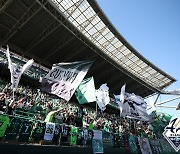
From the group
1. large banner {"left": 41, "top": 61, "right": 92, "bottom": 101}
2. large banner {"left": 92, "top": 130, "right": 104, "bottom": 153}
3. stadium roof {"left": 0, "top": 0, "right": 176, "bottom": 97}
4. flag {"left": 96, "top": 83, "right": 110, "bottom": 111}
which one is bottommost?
large banner {"left": 92, "top": 130, "right": 104, "bottom": 153}

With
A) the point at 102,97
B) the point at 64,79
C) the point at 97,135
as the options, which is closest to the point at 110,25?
the point at 102,97

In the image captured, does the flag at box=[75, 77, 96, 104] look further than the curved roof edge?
No

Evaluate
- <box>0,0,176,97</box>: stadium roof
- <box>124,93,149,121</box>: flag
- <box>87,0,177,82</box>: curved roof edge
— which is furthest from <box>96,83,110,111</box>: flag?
<box>87,0,177,82</box>: curved roof edge

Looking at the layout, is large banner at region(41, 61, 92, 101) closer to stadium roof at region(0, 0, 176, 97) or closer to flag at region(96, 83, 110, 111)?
flag at region(96, 83, 110, 111)

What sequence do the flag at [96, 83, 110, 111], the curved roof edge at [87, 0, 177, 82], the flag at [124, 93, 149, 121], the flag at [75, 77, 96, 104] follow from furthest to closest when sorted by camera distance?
the curved roof edge at [87, 0, 177, 82]
the flag at [124, 93, 149, 121]
the flag at [96, 83, 110, 111]
the flag at [75, 77, 96, 104]

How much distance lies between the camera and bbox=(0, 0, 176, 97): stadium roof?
65.2ft

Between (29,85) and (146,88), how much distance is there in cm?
2401

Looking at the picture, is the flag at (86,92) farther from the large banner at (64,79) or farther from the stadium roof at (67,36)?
the stadium roof at (67,36)

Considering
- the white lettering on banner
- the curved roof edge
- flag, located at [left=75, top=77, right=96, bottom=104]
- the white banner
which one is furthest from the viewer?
the curved roof edge

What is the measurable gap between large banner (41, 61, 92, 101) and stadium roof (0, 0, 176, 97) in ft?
34.6

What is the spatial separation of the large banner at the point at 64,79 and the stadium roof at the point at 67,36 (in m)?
10.5

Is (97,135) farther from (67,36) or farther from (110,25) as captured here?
(110,25)

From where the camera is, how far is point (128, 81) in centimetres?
3559

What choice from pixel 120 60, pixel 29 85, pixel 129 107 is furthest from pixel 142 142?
pixel 120 60
